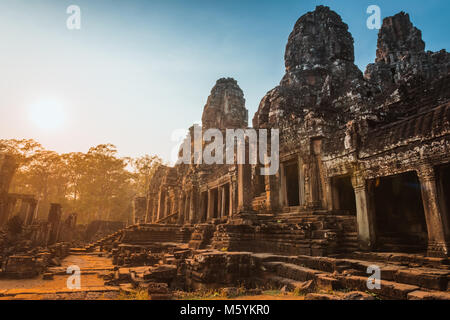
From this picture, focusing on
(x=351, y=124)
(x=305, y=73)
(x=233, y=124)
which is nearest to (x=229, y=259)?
(x=351, y=124)

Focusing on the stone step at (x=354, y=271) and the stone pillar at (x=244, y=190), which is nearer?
the stone step at (x=354, y=271)

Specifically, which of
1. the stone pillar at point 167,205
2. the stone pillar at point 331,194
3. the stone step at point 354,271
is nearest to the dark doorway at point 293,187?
the stone pillar at point 331,194

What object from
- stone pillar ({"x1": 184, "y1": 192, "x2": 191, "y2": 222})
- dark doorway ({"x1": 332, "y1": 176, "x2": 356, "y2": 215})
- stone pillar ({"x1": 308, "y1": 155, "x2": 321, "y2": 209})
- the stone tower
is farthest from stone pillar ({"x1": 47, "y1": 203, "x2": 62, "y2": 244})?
the stone tower

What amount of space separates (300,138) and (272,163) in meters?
2.13

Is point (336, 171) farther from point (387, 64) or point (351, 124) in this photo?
point (387, 64)

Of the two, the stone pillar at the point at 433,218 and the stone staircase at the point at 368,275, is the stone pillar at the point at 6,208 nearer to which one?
the stone staircase at the point at 368,275

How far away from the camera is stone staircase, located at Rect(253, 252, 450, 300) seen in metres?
4.46

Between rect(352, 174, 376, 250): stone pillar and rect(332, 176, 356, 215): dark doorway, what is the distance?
1864mm

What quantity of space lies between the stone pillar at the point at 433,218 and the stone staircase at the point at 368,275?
427mm

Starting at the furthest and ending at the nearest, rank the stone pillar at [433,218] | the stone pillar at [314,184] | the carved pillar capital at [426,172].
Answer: the stone pillar at [314,184], the carved pillar capital at [426,172], the stone pillar at [433,218]

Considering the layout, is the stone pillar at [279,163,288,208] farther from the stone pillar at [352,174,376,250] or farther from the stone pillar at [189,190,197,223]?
the stone pillar at [189,190,197,223]

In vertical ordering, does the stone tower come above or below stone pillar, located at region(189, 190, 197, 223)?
above

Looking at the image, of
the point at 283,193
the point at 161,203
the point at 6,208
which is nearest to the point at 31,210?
the point at 6,208

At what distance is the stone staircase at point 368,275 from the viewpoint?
4.46 m
